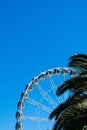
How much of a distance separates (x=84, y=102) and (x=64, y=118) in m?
1.02

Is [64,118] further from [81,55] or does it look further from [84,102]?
[81,55]

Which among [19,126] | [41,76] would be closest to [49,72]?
[41,76]

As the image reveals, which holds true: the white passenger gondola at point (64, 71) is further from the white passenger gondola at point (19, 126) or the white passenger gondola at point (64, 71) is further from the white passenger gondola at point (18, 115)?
the white passenger gondola at point (19, 126)

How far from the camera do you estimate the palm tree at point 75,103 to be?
16922 mm

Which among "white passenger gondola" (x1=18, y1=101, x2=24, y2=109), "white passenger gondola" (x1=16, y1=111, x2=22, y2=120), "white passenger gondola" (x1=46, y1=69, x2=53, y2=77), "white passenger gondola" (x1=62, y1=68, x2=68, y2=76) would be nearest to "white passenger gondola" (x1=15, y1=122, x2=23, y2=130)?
"white passenger gondola" (x1=16, y1=111, x2=22, y2=120)

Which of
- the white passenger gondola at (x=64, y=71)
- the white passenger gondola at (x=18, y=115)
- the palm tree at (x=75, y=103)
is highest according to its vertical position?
the white passenger gondola at (x=64, y=71)

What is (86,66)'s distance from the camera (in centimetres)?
1845

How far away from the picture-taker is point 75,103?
17297mm

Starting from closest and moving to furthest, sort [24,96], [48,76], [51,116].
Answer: [51,116] → [24,96] → [48,76]

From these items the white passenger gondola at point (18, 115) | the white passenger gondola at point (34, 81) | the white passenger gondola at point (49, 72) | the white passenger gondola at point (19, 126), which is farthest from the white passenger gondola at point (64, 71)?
the white passenger gondola at point (19, 126)

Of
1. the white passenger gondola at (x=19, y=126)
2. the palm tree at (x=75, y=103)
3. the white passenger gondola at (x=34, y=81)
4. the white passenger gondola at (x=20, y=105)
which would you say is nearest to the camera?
the palm tree at (x=75, y=103)

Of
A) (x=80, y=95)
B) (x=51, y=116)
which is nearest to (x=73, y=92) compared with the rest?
(x=80, y=95)

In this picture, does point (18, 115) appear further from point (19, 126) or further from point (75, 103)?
point (75, 103)

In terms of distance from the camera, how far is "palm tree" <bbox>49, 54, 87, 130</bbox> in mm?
16922
